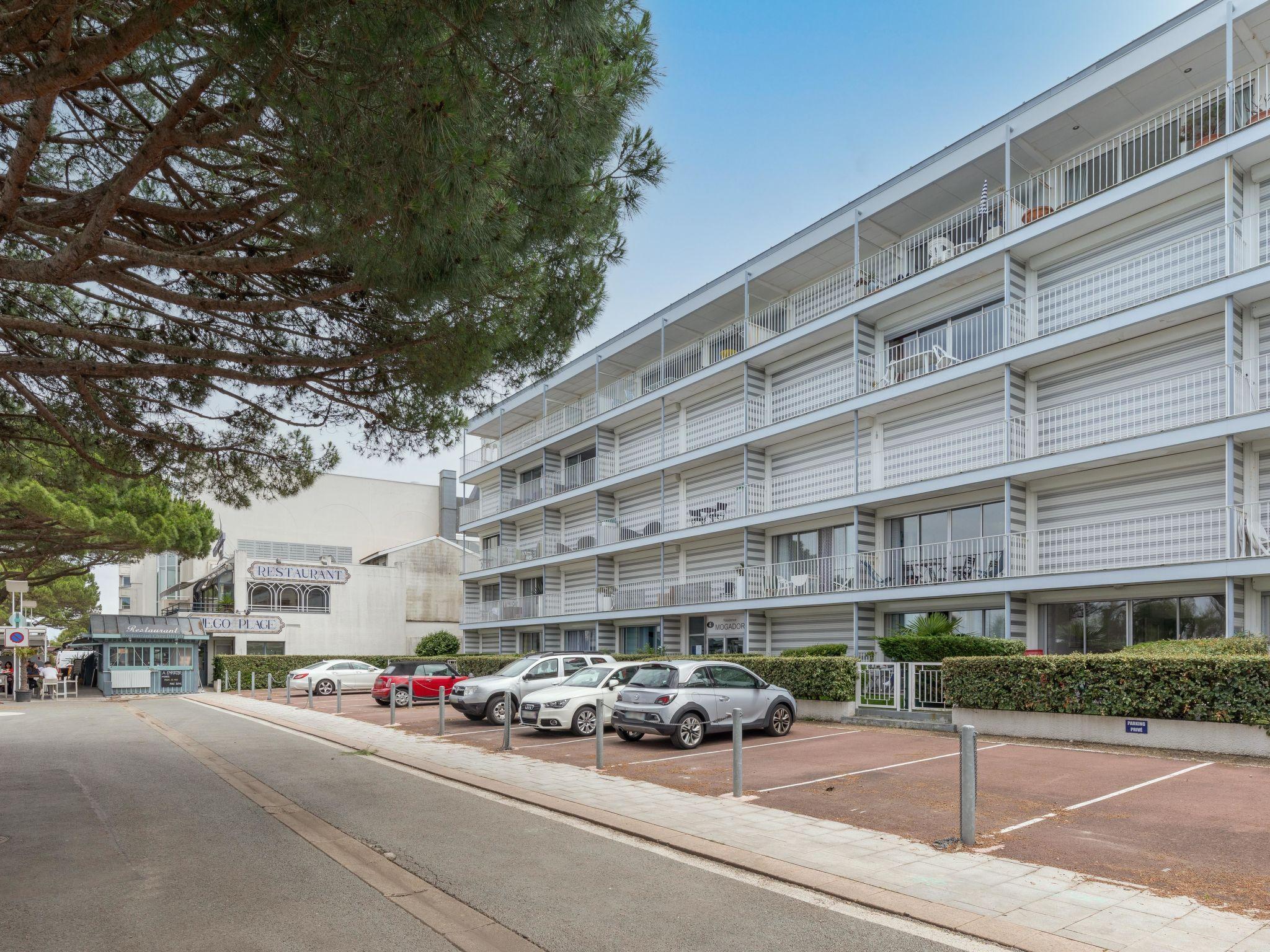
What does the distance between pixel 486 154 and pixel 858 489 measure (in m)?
18.3

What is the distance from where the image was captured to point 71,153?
1073cm

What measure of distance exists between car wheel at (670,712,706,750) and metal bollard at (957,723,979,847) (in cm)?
713

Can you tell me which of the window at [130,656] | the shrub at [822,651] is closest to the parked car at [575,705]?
the shrub at [822,651]

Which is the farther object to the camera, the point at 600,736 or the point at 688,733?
the point at 688,733

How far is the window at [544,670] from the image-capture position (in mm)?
20594

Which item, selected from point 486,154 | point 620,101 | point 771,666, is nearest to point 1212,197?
point 771,666

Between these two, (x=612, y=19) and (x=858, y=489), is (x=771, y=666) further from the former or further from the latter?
(x=612, y=19)

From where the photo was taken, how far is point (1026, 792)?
10.8 metres

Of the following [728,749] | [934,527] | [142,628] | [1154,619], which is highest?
[934,527]

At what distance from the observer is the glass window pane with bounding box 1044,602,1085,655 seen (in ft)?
65.7

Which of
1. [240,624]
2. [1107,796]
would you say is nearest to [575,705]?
[1107,796]

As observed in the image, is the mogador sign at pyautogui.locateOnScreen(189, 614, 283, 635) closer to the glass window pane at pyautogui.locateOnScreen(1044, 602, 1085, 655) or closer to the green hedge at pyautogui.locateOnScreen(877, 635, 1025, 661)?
the green hedge at pyautogui.locateOnScreen(877, 635, 1025, 661)

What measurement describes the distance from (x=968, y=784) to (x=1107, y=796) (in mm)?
3412

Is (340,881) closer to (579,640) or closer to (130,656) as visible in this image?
(579,640)
